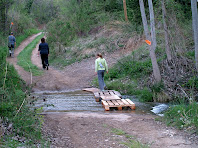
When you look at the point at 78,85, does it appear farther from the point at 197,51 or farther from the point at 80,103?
the point at 197,51

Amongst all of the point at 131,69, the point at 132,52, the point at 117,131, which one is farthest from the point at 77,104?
the point at 132,52

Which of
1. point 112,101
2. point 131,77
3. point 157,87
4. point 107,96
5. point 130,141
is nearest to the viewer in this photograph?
point 130,141

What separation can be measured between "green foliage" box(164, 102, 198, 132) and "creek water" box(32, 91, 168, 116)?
1089 millimetres

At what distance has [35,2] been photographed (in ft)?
201

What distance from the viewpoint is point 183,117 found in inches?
284

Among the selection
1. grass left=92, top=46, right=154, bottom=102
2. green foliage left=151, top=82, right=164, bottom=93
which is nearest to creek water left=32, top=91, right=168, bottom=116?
grass left=92, top=46, right=154, bottom=102

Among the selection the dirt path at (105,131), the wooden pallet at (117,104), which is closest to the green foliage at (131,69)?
the wooden pallet at (117,104)

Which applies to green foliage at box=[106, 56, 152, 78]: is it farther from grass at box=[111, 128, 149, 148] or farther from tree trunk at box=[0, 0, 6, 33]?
tree trunk at box=[0, 0, 6, 33]

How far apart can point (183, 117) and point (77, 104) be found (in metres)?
4.56

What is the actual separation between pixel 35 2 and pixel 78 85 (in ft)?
169

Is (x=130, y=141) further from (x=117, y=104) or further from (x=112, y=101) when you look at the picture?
(x=112, y=101)

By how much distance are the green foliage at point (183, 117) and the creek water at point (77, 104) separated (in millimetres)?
1089

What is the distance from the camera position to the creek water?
9.66 m

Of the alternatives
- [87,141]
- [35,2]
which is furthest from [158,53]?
[35,2]
